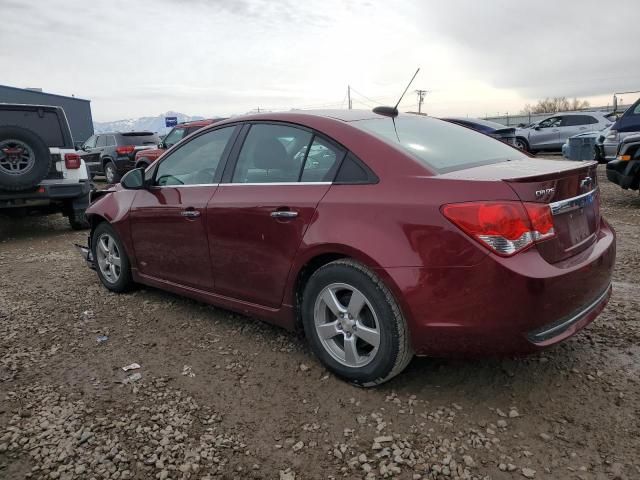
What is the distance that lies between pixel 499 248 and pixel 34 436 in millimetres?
2379

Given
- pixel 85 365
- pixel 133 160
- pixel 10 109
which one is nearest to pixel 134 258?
pixel 85 365

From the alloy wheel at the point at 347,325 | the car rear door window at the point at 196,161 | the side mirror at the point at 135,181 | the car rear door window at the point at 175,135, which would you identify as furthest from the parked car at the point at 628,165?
the car rear door window at the point at 175,135

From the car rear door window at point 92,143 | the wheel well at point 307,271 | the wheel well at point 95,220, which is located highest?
the car rear door window at point 92,143

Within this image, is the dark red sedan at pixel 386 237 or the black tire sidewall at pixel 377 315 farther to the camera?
the black tire sidewall at pixel 377 315

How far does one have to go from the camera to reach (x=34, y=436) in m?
2.47

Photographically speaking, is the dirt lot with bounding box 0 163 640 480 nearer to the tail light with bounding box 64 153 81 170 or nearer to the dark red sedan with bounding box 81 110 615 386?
the dark red sedan with bounding box 81 110 615 386

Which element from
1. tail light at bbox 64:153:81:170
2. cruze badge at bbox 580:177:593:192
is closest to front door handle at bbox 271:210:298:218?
cruze badge at bbox 580:177:593:192

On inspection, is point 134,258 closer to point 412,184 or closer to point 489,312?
point 412,184

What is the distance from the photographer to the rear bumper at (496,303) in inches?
88.0

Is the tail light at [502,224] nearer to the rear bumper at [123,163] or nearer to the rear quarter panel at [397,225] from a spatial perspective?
the rear quarter panel at [397,225]

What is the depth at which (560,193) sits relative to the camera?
8.02 ft

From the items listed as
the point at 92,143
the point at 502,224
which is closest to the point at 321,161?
the point at 502,224

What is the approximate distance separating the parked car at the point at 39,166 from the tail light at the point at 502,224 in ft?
20.3

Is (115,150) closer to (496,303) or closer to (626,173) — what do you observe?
(626,173)
